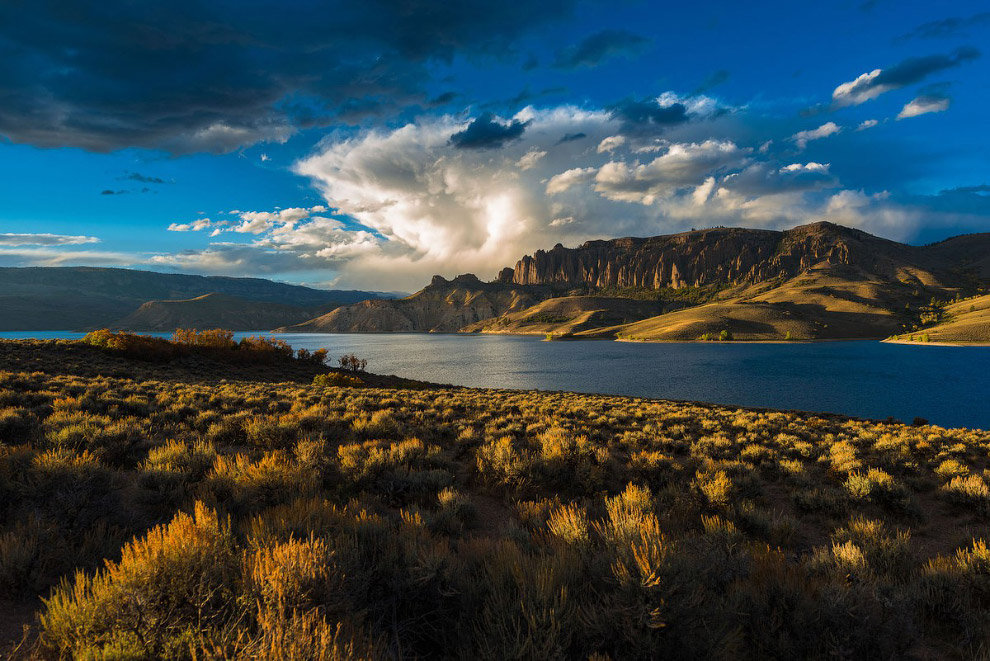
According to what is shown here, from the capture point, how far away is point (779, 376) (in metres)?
70.8

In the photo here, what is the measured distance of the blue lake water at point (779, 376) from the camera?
48656 millimetres

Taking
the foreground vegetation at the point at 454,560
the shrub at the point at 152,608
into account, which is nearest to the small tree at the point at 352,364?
the foreground vegetation at the point at 454,560

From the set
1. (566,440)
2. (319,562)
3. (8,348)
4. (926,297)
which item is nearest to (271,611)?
(319,562)

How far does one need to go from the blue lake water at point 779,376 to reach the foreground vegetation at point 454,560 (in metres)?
48.8

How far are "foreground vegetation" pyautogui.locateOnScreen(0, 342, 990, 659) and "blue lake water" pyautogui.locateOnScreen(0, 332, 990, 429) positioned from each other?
48.8 metres

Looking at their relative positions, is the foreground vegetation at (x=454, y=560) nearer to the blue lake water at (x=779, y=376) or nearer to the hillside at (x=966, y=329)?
the blue lake water at (x=779, y=376)

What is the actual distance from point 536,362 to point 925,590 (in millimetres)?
99707

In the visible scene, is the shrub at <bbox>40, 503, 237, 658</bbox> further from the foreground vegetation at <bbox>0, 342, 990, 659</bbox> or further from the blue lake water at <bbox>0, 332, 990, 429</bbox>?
the blue lake water at <bbox>0, 332, 990, 429</bbox>

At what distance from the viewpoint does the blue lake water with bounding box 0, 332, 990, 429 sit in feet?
160

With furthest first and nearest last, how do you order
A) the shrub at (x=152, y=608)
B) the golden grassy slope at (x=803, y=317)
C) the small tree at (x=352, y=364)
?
the golden grassy slope at (x=803, y=317) → the small tree at (x=352, y=364) → the shrub at (x=152, y=608)

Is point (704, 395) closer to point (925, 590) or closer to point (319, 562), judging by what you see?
point (925, 590)

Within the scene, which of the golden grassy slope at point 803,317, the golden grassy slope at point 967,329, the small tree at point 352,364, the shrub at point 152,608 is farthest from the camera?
the golden grassy slope at point 803,317

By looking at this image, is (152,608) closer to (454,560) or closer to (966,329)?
(454,560)

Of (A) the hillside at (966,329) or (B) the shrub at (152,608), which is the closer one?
(B) the shrub at (152,608)
